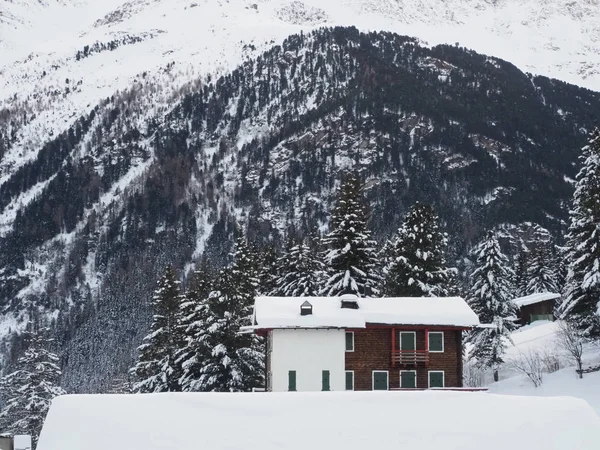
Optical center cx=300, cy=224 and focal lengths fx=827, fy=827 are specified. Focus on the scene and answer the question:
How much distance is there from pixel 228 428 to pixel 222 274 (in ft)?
104

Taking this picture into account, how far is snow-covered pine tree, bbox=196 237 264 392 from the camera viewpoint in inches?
→ 1950

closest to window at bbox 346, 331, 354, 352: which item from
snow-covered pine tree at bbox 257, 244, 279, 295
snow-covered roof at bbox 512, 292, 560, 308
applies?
snow-covered pine tree at bbox 257, 244, 279, 295

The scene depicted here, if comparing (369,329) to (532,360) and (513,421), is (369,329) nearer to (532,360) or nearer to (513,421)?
(532,360)

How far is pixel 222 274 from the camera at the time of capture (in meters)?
52.2

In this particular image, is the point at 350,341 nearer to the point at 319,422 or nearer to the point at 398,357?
the point at 398,357

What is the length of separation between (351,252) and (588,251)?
1492 cm

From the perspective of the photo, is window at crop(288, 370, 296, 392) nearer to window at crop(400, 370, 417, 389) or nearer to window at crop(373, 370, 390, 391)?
window at crop(373, 370, 390, 391)

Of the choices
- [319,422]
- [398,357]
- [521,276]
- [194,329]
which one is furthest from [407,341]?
[521,276]

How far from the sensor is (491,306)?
202 feet

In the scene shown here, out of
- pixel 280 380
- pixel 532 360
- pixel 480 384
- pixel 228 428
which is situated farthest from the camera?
pixel 480 384

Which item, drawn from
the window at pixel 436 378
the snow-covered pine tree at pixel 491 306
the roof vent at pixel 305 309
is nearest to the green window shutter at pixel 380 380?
the window at pixel 436 378

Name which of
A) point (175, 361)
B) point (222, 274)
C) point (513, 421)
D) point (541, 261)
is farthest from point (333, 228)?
point (541, 261)

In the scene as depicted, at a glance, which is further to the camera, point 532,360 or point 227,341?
point 532,360

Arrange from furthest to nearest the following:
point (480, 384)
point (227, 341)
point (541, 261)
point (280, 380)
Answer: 1. point (541, 261)
2. point (480, 384)
3. point (227, 341)
4. point (280, 380)
